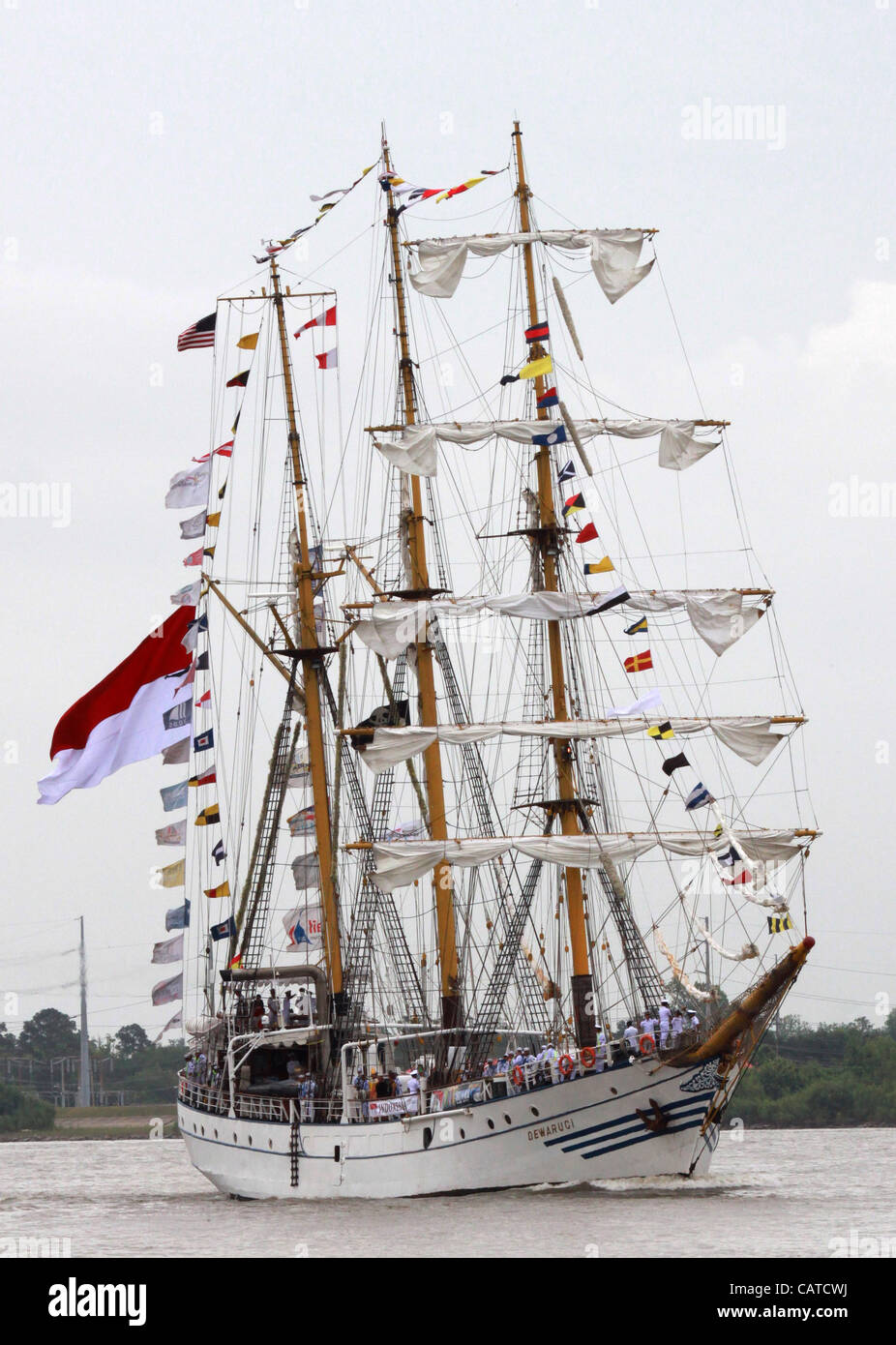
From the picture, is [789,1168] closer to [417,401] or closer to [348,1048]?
[348,1048]

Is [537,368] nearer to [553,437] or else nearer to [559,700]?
[553,437]

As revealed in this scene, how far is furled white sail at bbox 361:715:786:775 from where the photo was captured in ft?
165

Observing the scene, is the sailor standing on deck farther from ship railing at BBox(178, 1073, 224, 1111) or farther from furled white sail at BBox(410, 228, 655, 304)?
furled white sail at BBox(410, 228, 655, 304)

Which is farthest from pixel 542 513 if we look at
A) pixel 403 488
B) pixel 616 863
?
pixel 616 863

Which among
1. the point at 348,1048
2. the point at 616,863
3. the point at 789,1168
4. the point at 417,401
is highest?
the point at 417,401

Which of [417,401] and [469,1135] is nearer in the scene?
[469,1135]

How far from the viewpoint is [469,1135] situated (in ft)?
149

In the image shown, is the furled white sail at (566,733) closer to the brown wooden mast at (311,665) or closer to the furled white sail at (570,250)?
the brown wooden mast at (311,665)

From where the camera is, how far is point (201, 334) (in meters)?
53.3

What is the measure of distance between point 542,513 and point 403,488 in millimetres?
4731

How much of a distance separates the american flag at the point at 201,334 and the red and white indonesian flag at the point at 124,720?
7.40 metres

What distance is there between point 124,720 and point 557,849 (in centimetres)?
1156

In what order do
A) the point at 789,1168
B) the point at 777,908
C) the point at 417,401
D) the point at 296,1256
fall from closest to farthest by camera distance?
the point at 296,1256 → the point at 777,908 → the point at 417,401 → the point at 789,1168

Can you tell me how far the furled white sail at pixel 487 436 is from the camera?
5359cm
